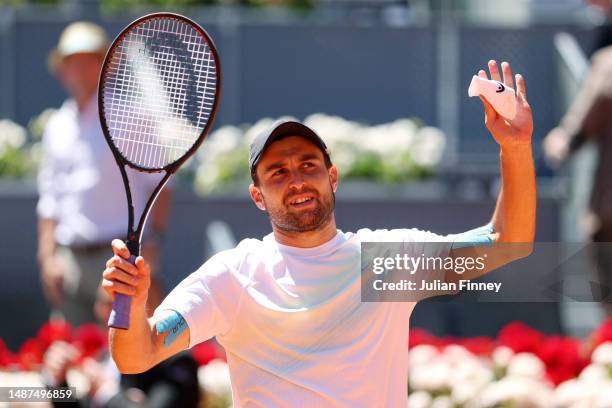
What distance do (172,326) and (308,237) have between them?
0.38 metres

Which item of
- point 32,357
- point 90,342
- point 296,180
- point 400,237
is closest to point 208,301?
point 296,180

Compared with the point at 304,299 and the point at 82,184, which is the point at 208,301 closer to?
the point at 304,299

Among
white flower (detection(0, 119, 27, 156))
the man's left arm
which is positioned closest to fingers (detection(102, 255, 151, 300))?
the man's left arm

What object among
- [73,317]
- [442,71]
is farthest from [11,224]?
[442,71]

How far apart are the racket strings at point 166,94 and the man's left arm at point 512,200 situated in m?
0.75

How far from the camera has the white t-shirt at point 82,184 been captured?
6.05 metres

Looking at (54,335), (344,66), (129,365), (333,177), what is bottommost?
(129,365)

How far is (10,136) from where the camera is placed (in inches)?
311

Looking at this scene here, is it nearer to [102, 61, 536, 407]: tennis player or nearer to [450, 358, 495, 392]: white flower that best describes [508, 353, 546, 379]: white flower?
[450, 358, 495, 392]: white flower

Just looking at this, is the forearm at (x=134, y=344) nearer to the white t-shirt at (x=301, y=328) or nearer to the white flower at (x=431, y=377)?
the white t-shirt at (x=301, y=328)

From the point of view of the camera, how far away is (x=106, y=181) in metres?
6.05

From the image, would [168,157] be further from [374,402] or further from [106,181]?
[106,181]

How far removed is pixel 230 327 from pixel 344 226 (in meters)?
4.53

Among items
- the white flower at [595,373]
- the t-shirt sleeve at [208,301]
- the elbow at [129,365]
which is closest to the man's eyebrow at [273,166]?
the t-shirt sleeve at [208,301]
